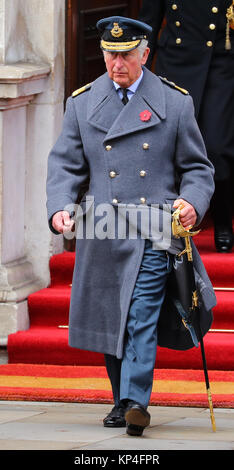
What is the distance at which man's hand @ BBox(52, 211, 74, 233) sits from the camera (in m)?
5.78

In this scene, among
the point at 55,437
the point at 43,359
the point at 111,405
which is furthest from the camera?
the point at 43,359

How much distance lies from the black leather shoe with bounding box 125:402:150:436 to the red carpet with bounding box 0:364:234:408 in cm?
93

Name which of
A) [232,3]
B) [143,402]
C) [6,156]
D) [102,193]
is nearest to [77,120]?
[102,193]

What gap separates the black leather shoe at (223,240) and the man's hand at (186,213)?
2.40 m

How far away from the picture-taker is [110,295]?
19.6 ft

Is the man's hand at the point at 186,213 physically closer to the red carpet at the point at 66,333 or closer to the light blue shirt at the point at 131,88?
the light blue shirt at the point at 131,88

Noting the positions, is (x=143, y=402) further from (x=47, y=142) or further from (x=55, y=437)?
(x=47, y=142)

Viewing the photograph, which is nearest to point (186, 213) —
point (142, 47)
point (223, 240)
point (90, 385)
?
point (142, 47)

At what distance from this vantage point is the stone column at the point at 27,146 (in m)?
7.79

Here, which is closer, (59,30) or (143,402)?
(143,402)

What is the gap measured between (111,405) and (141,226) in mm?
1158

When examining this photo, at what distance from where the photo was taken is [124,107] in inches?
234

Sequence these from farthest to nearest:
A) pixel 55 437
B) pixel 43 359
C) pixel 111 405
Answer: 1. pixel 43 359
2. pixel 111 405
3. pixel 55 437

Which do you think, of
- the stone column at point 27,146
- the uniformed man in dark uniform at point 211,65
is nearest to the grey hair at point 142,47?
the stone column at point 27,146
